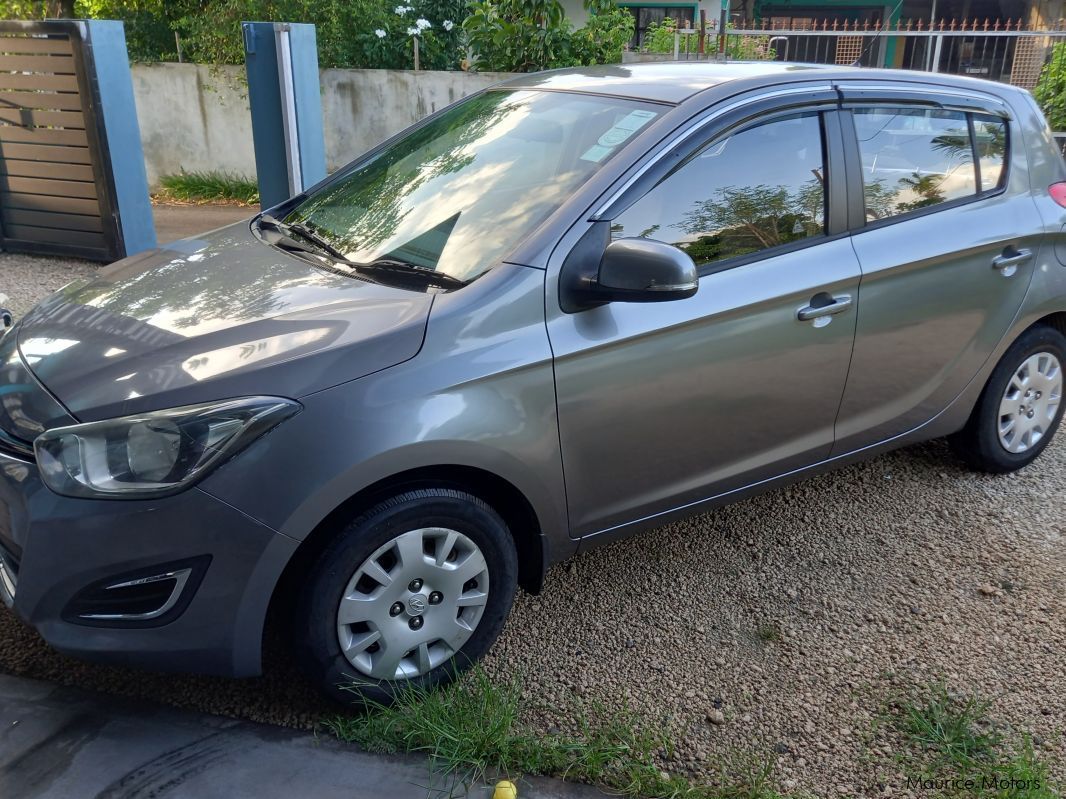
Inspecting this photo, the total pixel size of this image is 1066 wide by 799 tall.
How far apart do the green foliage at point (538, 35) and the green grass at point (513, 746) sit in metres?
7.97

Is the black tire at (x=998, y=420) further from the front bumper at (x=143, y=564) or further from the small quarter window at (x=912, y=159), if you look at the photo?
the front bumper at (x=143, y=564)

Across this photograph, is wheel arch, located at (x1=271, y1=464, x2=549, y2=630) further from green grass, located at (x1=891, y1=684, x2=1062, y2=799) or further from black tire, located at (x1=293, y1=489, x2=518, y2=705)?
green grass, located at (x1=891, y1=684, x2=1062, y2=799)

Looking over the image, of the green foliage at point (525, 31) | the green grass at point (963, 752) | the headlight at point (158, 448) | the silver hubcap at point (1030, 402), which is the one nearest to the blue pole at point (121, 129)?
the green foliage at point (525, 31)

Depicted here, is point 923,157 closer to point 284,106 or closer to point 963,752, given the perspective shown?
point 963,752

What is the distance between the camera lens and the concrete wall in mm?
10672

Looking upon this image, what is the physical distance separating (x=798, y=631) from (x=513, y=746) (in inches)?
45.5

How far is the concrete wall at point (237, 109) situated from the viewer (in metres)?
10.7

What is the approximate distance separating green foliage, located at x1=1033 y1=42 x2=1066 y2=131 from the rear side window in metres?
6.42

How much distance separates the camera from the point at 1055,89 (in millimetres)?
9406

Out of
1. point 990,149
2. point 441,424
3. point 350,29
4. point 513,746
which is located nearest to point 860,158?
point 990,149

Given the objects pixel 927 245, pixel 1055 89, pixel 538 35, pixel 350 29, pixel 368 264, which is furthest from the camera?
pixel 350 29

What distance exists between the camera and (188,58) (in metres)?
12.2

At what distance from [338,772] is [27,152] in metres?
6.65

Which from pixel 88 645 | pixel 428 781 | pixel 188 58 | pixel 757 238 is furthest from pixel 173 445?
pixel 188 58
